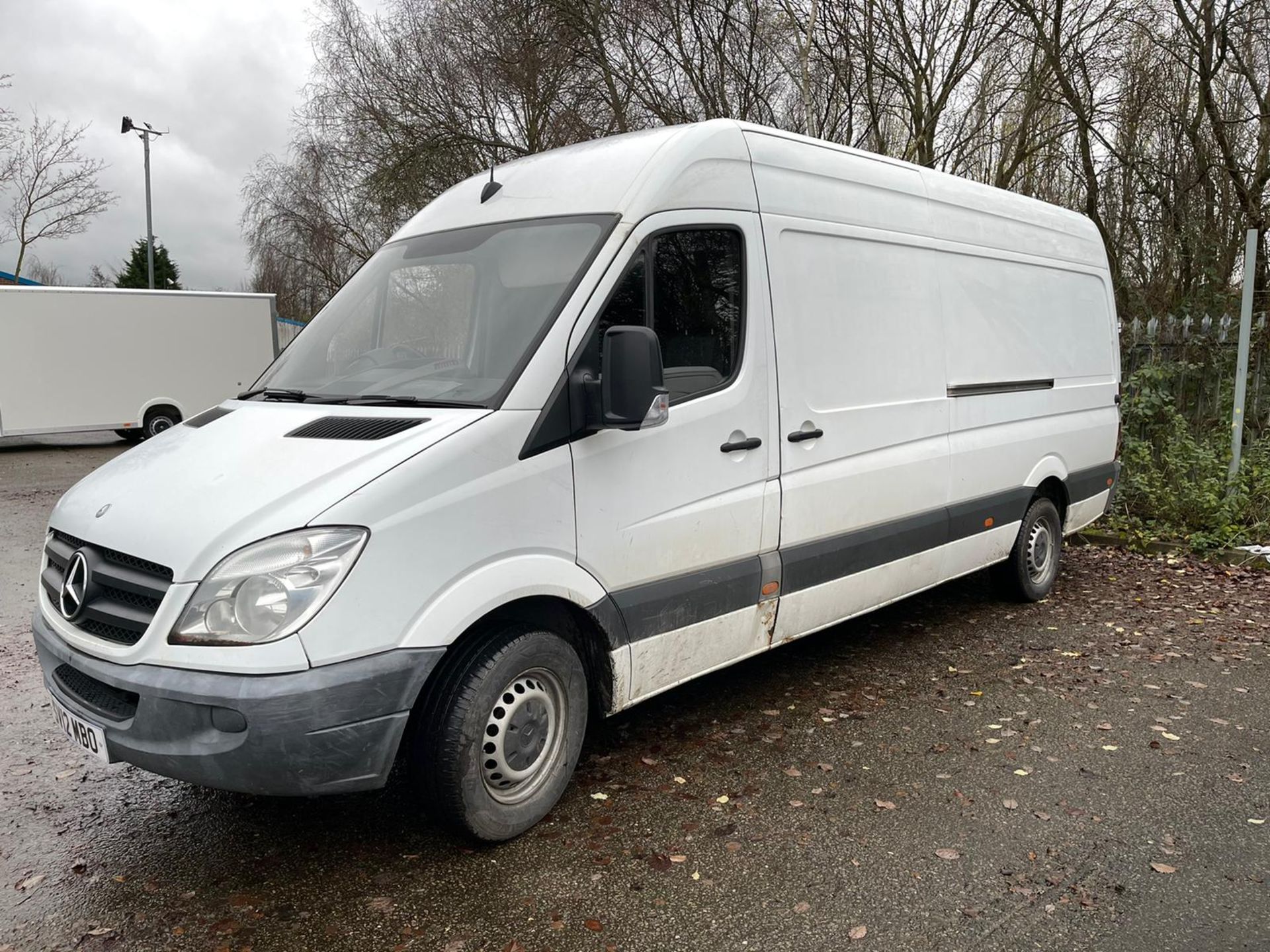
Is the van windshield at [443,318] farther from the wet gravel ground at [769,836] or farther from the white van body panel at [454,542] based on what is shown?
the wet gravel ground at [769,836]

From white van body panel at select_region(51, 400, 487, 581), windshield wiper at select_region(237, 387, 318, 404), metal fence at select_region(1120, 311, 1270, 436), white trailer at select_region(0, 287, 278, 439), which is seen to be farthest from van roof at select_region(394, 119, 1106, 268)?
white trailer at select_region(0, 287, 278, 439)

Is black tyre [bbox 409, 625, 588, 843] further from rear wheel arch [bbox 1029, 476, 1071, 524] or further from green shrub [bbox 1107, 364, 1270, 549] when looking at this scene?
green shrub [bbox 1107, 364, 1270, 549]

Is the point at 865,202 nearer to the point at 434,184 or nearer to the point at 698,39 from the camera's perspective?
the point at 698,39

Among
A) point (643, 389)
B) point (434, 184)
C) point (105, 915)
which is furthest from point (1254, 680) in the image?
point (434, 184)

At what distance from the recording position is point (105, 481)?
3520 millimetres

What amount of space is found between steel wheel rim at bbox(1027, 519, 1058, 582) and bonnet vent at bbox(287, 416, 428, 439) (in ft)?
15.0

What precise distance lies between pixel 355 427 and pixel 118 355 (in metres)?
16.6

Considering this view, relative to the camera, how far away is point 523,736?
3383 mm

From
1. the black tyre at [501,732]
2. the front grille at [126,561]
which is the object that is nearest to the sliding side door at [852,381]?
the black tyre at [501,732]

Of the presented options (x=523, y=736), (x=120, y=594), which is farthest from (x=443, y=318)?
(x=523, y=736)

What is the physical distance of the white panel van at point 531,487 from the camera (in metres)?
2.86

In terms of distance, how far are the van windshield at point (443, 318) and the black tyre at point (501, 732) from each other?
0.88 metres

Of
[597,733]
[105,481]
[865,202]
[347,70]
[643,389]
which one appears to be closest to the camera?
[643,389]

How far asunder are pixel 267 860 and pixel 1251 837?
11.2 feet
